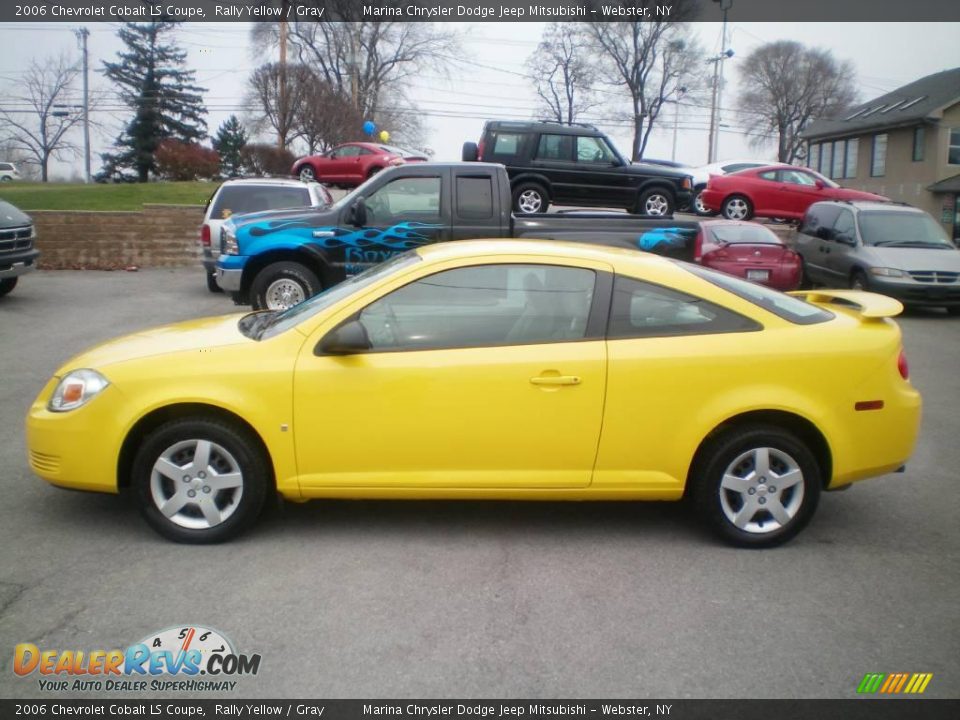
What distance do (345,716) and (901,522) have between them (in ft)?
11.9

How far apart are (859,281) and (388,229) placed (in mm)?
8207

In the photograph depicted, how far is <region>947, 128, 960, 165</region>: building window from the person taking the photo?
37.2m

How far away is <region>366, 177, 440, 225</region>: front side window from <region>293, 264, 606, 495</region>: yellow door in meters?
5.96

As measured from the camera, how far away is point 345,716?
313 cm

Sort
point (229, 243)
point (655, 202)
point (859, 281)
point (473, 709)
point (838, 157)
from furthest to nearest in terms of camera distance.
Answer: point (838, 157) < point (655, 202) < point (859, 281) < point (229, 243) < point (473, 709)

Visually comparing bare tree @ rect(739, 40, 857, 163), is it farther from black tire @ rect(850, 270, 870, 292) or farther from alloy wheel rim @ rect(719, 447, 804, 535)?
alloy wheel rim @ rect(719, 447, 804, 535)

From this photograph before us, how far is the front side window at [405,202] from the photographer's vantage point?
10.4m

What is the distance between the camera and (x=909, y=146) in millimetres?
38719

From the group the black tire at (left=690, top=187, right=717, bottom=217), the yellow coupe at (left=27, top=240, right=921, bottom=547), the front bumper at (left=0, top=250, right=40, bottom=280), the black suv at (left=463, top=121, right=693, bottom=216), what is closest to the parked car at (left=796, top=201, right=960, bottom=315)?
the black suv at (left=463, top=121, right=693, bottom=216)

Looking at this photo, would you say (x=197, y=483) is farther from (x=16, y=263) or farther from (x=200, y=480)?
(x=16, y=263)

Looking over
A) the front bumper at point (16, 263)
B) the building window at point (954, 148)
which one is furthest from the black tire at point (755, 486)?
the building window at point (954, 148)

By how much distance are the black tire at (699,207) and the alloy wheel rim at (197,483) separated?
17757mm

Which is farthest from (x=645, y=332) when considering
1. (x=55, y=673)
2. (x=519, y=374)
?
(x=55, y=673)

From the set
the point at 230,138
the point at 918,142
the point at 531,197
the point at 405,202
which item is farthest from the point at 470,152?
the point at 230,138
